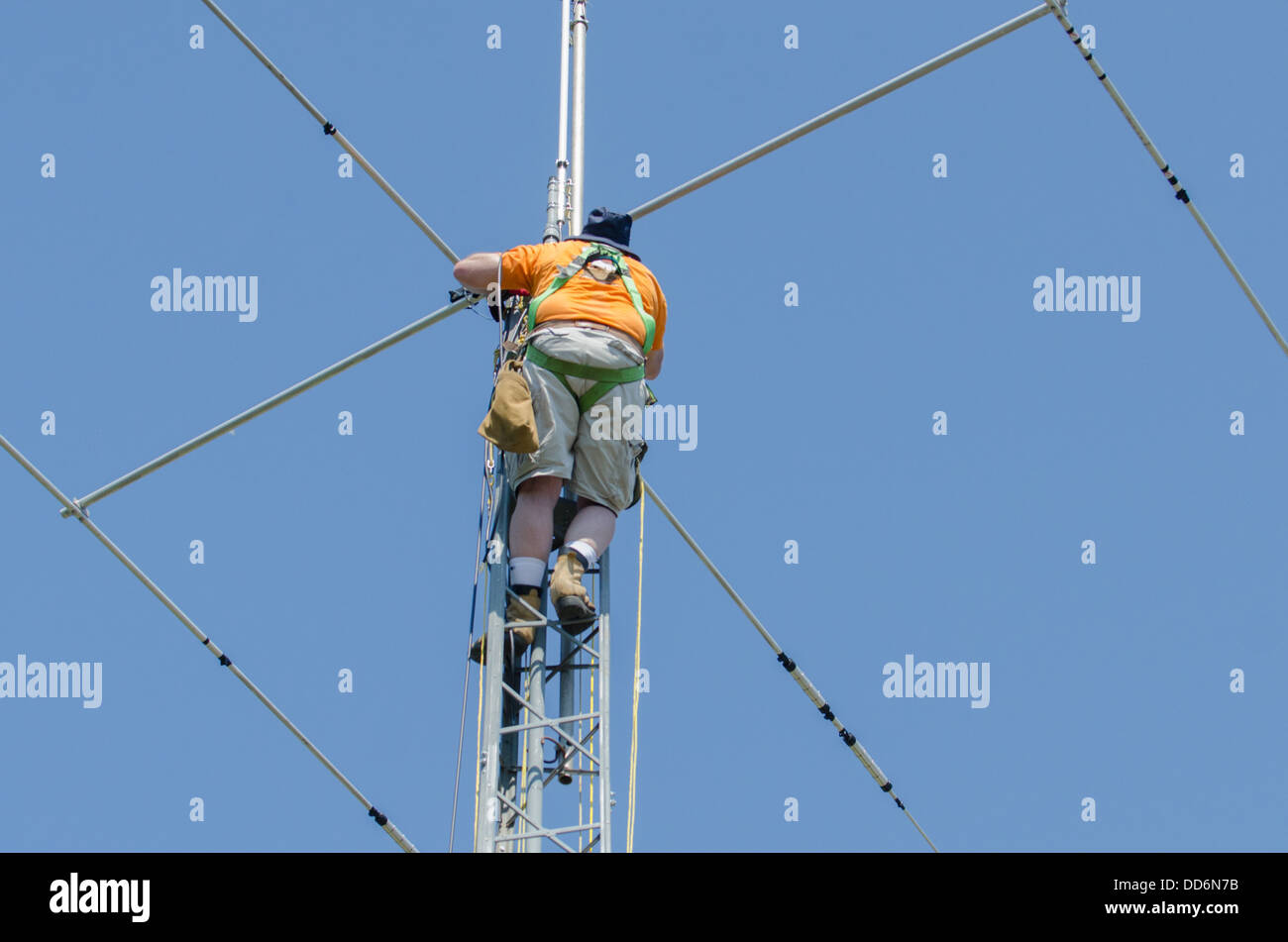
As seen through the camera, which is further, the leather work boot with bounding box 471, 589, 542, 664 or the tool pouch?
the leather work boot with bounding box 471, 589, 542, 664

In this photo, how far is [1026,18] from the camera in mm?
15094

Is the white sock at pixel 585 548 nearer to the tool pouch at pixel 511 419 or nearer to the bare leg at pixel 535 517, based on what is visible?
the bare leg at pixel 535 517

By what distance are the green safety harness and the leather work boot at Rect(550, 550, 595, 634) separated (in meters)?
1.02

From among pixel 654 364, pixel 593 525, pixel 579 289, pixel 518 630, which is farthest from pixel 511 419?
pixel 654 364

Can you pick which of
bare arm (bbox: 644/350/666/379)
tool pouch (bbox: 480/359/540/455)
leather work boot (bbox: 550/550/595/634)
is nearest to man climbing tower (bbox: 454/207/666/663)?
leather work boot (bbox: 550/550/595/634)

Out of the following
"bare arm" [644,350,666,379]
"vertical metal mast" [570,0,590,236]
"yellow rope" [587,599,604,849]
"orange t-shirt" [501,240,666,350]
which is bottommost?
"yellow rope" [587,599,604,849]

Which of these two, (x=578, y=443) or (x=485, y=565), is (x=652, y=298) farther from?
(x=485, y=565)

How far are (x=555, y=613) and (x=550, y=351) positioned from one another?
5.51 ft

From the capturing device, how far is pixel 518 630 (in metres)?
13.1

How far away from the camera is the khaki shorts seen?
1322 centimetres

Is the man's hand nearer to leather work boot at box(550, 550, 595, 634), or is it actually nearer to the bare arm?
the bare arm
